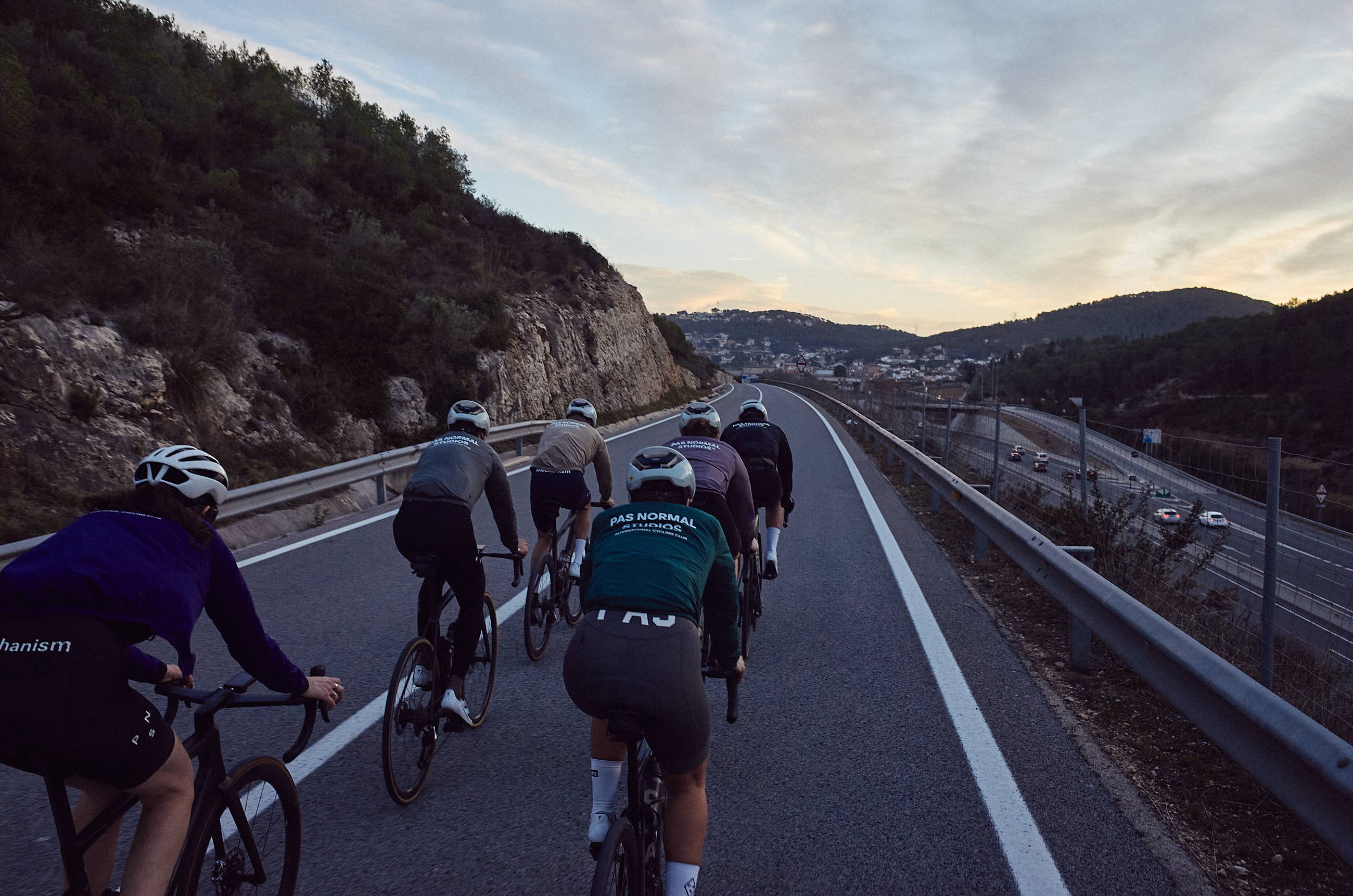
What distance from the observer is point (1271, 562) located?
4.52 meters

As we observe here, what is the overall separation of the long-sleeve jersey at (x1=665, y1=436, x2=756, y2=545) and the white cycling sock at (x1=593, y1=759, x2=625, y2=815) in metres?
2.25

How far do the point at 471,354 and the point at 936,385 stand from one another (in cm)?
10487

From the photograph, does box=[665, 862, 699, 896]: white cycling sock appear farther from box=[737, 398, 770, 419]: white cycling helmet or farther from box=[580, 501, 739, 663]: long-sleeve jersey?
box=[737, 398, 770, 419]: white cycling helmet

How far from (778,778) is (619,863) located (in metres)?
1.82

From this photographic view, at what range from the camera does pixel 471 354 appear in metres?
20.5

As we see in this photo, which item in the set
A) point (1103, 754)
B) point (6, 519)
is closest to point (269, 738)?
point (1103, 754)

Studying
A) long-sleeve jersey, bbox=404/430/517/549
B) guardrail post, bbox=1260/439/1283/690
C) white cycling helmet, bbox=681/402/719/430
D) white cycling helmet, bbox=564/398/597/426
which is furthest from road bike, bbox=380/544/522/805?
guardrail post, bbox=1260/439/1283/690

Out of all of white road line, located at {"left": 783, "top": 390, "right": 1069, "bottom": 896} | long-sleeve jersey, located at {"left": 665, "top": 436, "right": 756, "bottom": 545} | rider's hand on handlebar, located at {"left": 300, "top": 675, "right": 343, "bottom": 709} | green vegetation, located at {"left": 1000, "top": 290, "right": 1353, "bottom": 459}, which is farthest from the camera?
green vegetation, located at {"left": 1000, "top": 290, "right": 1353, "bottom": 459}

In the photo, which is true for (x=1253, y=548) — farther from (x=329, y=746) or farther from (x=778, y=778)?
(x=329, y=746)

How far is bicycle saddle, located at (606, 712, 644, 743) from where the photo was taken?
2404 mm

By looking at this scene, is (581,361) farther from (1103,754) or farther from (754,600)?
(1103,754)

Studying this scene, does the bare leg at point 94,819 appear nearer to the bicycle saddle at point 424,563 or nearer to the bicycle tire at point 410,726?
the bicycle tire at point 410,726

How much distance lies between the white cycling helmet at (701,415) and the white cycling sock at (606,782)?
3.07m

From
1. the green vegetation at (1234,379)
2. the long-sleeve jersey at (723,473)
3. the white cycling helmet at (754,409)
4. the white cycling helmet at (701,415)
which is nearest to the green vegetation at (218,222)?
the white cycling helmet at (754,409)
